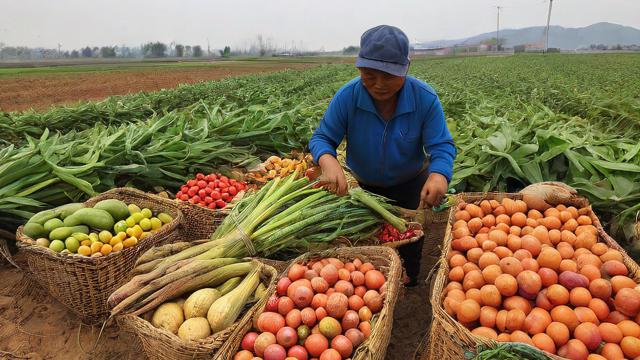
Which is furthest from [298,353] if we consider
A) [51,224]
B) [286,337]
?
[51,224]

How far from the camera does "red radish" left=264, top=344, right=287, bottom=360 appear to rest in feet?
5.64

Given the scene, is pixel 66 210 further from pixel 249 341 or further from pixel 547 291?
pixel 547 291

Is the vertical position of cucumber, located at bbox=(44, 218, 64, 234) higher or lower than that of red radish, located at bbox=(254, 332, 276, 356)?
higher

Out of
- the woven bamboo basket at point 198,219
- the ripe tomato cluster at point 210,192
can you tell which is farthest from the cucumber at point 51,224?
the ripe tomato cluster at point 210,192

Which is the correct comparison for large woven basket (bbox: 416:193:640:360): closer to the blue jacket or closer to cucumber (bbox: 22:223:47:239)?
the blue jacket

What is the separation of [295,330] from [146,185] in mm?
3103

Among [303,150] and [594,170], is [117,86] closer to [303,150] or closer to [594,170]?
[303,150]

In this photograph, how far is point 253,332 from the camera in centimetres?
192

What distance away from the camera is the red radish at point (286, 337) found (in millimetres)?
1794

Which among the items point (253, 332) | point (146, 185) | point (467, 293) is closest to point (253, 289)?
point (253, 332)

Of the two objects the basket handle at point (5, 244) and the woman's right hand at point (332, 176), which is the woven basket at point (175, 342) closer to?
the woman's right hand at point (332, 176)

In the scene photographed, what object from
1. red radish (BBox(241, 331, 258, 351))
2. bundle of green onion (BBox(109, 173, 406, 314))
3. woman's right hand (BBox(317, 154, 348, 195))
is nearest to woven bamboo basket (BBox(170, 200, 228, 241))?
bundle of green onion (BBox(109, 173, 406, 314))

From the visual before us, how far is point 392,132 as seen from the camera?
2717 mm

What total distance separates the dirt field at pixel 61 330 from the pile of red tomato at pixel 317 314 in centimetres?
74
